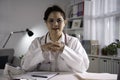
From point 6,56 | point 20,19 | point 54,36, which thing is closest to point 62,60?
point 54,36

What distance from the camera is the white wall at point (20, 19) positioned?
4.10m

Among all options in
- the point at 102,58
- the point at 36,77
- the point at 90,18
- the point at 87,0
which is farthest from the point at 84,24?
the point at 36,77

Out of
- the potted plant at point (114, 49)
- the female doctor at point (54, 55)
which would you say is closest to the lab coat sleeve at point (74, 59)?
the female doctor at point (54, 55)

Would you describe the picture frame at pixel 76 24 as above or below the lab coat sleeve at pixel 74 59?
above

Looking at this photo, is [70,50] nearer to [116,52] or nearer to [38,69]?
[38,69]

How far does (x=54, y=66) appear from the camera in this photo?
1.46 m

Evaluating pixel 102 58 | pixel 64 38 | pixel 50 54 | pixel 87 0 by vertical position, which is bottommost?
pixel 102 58

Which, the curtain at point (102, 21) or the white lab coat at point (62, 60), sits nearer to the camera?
the white lab coat at point (62, 60)

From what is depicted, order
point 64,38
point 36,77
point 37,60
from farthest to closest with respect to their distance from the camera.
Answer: point 64,38 < point 37,60 < point 36,77

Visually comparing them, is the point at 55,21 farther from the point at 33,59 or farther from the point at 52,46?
the point at 33,59

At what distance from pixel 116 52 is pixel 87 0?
4.24 ft

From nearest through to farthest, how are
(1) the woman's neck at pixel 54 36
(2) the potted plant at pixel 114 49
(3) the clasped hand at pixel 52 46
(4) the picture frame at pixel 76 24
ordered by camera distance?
1. (3) the clasped hand at pixel 52 46
2. (1) the woman's neck at pixel 54 36
3. (2) the potted plant at pixel 114 49
4. (4) the picture frame at pixel 76 24

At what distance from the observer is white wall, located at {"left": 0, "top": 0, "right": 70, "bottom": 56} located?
4098 mm

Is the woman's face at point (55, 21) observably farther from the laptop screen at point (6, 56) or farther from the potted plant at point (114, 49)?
the laptop screen at point (6, 56)
